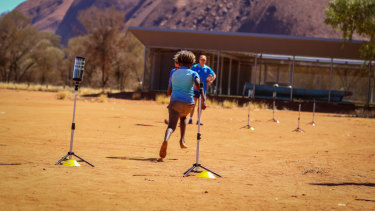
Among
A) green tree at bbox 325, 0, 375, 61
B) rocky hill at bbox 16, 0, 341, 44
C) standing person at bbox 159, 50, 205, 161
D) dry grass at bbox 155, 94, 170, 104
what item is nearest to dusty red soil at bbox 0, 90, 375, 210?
standing person at bbox 159, 50, 205, 161

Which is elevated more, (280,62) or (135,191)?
(280,62)

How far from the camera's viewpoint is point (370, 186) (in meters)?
7.24

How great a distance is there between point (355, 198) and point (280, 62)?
112ft

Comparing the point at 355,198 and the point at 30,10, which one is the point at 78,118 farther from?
the point at 30,10

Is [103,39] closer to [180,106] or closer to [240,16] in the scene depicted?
[180,106]

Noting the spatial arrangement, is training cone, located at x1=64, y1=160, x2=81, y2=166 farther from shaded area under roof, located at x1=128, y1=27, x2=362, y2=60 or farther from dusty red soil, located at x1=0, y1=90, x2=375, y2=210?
shaded area under roof, located at x1=128, y1=27, x2=362, y2=60

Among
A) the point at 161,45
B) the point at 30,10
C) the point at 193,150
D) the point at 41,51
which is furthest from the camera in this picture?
the point at 30,10

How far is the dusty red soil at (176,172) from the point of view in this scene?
18.2 ft

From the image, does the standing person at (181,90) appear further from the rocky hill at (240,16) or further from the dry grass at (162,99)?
the rocky hill at (240,16)

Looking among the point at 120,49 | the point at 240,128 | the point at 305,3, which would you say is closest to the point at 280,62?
the point at 120,49

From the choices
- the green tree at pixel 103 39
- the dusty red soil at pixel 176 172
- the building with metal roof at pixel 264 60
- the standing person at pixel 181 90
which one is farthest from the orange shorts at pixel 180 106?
the green tree at pixel 103 39

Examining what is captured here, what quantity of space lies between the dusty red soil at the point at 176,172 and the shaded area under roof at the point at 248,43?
68.6 feet

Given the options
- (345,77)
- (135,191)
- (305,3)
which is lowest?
(135,191)

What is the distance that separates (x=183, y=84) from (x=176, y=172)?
1.35 m
